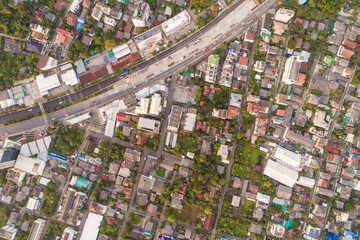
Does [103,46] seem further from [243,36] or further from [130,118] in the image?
[243,36]

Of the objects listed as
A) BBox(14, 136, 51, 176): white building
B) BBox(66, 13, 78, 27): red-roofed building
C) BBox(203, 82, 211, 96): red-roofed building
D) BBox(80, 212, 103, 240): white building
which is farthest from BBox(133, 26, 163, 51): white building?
BBox(80, 212, 103, 240): white building

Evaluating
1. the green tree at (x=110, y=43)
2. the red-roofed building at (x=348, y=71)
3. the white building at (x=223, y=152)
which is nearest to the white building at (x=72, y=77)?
the green tree at (x=110, y=43)

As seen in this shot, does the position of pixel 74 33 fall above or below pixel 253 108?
above

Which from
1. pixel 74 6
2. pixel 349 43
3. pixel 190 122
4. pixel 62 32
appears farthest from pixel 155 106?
pixel 349 43

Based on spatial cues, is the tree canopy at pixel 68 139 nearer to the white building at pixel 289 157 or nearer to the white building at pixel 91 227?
the white building at pixel 91 227

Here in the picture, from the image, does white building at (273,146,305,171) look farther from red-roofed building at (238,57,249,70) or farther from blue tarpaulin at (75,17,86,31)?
blue tarpaulin at (75,17,86,31)

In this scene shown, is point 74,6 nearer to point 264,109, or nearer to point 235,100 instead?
point 235,100
